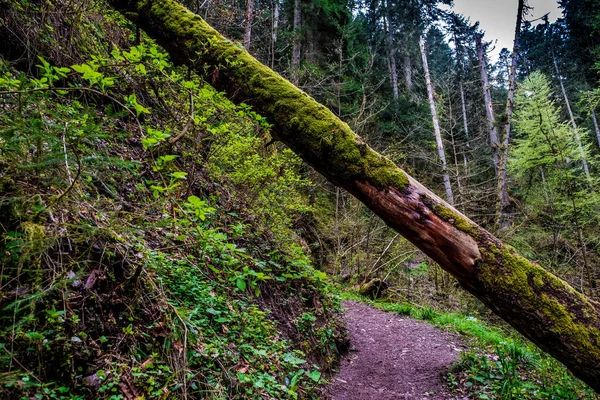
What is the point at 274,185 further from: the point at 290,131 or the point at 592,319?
the point at 592,319

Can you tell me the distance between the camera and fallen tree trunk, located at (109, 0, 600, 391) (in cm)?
296

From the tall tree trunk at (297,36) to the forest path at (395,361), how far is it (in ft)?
39.7

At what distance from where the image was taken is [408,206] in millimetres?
3248

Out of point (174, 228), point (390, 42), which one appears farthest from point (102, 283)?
point (390, 42)

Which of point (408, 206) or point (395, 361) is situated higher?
point (408, 206)

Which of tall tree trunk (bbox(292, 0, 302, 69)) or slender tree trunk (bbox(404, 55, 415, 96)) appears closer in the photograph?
tall tree trunk (bbox(292, 0, 302, 69))

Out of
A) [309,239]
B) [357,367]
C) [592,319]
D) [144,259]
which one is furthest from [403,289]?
[144,259]

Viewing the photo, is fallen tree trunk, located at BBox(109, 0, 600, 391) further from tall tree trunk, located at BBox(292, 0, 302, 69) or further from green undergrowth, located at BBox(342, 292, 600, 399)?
tall tree trunk, located at BBox(292, 0, 302, 69)

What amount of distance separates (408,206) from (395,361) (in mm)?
3542

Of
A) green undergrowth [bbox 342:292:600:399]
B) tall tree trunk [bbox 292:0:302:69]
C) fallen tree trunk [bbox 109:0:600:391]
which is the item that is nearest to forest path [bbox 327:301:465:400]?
green undergrowth [bbox 342:292:600:399]

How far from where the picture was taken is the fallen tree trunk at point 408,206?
9.70ft

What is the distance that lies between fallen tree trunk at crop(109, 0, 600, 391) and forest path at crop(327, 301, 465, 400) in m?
1.78

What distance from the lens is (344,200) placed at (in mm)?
13414

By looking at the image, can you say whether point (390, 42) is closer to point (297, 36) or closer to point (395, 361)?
point (297, 36)
